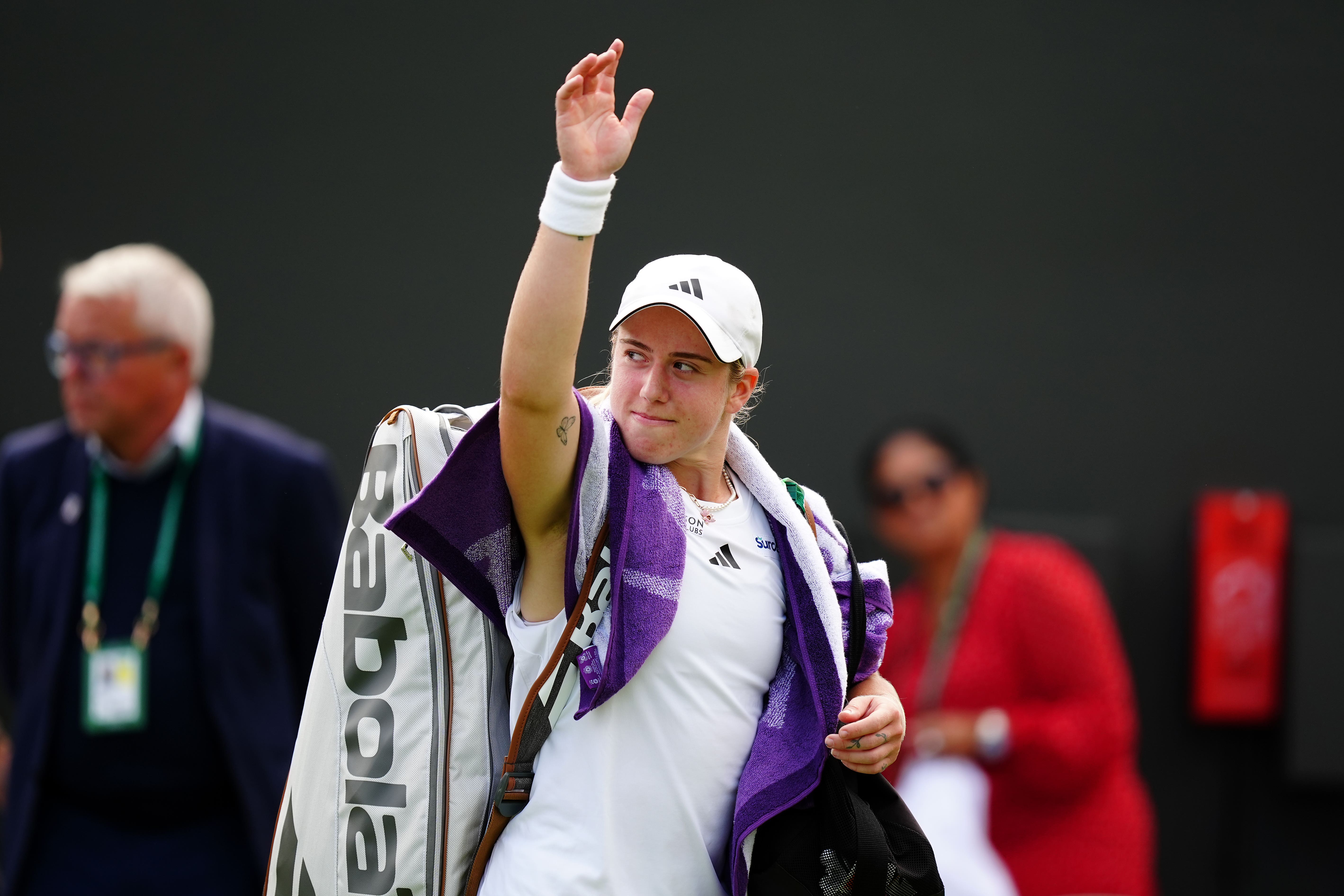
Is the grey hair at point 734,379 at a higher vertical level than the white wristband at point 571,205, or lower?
lower

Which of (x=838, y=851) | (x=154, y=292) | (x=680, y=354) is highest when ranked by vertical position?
(x=154, y=292)

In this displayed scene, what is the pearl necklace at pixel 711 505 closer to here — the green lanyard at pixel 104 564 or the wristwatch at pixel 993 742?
the green lanyard at pixel 104 564

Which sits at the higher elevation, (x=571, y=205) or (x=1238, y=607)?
(x=571, y=205)

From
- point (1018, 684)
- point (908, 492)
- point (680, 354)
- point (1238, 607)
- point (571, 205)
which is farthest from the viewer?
point (1238, 607)

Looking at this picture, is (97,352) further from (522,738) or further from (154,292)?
(522,738)

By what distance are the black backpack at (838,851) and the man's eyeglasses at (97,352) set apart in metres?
1.80

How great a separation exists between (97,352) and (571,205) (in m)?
1.73

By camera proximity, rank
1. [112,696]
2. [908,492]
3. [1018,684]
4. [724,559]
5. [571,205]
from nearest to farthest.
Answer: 1. [571,205]
2. [724,559]
3. [112,696]
4. [1018,684]
5. [908,492]

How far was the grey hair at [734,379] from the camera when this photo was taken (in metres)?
1.56

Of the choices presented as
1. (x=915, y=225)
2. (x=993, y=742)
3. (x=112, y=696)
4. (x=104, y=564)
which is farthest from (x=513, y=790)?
(x=915, y=225)

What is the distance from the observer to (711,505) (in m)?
1.65

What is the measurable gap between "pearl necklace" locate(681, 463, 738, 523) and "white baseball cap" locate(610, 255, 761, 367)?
0.19m

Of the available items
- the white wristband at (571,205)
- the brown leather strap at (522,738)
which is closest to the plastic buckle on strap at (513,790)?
the brown leather strap at (522,738)

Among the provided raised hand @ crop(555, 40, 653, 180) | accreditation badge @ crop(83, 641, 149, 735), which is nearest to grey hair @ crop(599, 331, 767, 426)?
raised hand @ crop(555, 40, 653, 180)
